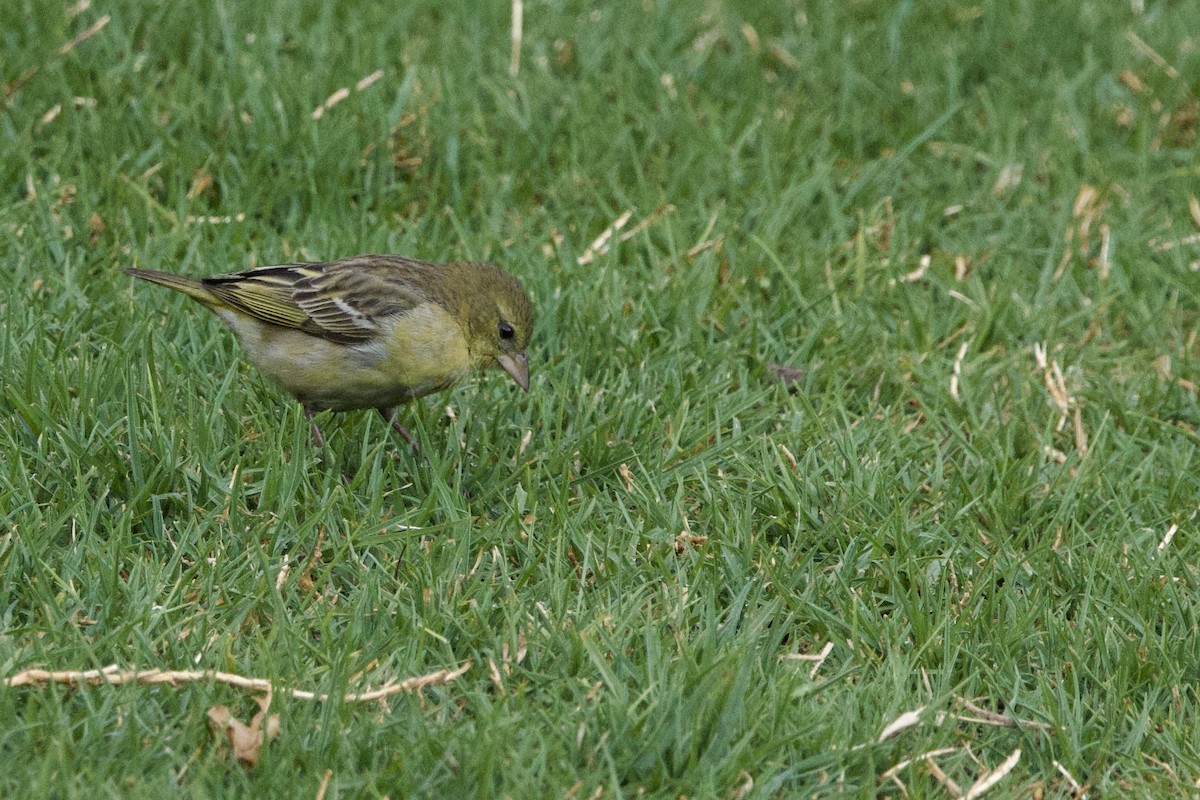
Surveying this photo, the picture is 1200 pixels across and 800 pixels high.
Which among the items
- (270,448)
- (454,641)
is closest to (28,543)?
(270,448)

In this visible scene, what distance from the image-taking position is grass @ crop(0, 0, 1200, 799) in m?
4.08

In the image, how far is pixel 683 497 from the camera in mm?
5230

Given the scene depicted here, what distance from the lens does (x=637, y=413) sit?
18.2ft

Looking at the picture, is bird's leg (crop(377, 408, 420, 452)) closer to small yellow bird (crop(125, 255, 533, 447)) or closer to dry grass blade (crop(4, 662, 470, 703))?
small yellow bird (crop(125, 255, 533, 447))

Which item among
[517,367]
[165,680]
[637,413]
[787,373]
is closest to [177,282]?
[517,367]

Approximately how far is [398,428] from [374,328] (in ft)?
1.15

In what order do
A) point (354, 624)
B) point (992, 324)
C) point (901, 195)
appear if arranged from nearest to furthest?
point (354, 624) < point (992, 324) < point (901, 195)

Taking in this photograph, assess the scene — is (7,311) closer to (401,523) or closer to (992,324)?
(401,523)

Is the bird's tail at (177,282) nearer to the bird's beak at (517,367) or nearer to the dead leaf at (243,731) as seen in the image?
the bird's beak at (517,367)

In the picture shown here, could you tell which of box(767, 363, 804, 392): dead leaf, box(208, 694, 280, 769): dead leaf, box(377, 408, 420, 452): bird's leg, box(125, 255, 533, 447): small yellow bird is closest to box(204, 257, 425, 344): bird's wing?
box(125, 255, 533, 447): small yellow bird

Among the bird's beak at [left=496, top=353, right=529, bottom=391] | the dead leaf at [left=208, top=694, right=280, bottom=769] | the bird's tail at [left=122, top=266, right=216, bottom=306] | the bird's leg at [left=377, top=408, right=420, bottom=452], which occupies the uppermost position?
the bird's tail at [left=122, top=266, right=216, bottom=306]

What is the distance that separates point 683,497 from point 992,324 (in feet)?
6.56

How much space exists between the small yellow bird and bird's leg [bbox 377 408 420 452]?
0.7 inches

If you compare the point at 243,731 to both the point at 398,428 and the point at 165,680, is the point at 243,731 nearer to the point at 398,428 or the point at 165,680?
the point at 165,680
